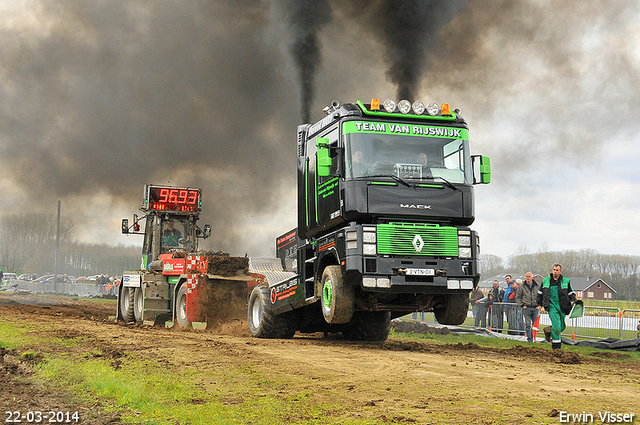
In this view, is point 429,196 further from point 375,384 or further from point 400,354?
point 375,384

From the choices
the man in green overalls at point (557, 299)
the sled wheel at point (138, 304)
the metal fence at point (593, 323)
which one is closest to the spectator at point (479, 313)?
the metal fence at point (593, 323)

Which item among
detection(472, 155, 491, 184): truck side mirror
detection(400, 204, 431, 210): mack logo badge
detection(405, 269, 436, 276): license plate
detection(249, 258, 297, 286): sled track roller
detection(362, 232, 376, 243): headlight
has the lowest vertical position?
detection(405, 269, 436, 276): license plate

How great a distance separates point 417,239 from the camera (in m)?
10.3

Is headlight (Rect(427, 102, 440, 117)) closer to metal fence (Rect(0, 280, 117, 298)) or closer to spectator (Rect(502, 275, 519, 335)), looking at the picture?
spectator (Rect(502, 275, 519, 335))

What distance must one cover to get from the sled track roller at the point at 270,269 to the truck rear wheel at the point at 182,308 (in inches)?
73.1

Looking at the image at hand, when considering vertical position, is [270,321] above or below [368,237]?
below

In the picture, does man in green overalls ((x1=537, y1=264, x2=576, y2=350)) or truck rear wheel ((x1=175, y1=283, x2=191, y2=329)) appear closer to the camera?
man in green overalls ((x1=537, y1=264, x2=576, y2=350))

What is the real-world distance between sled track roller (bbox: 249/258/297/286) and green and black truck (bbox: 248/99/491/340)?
1.66 m

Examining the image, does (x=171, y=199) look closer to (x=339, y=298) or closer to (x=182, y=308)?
(x=182, y=308)

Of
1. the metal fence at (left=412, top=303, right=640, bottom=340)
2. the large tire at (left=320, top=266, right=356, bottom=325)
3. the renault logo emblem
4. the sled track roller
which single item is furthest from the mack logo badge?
the metal fence at (left=412, top=303, right=640, bottom=340)

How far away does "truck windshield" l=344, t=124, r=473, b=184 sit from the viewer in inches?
413

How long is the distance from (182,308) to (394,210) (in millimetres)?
8319

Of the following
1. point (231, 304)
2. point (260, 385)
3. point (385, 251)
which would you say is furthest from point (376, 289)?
point (231, 304)

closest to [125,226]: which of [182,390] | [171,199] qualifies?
[171,199]
